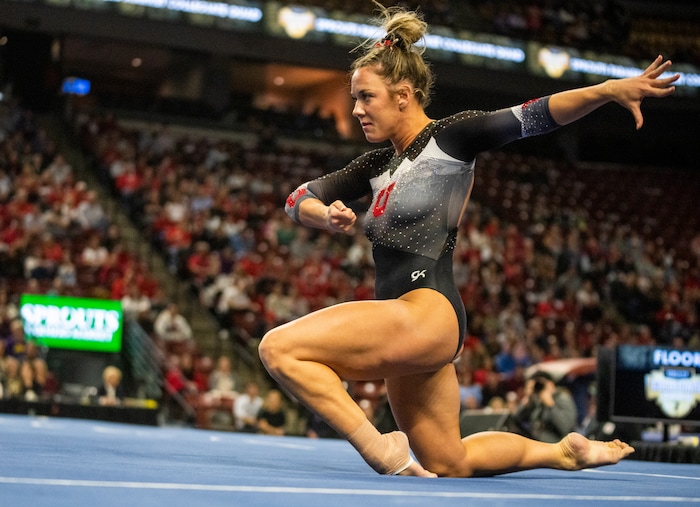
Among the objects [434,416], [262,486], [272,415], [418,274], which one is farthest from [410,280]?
[272,415]

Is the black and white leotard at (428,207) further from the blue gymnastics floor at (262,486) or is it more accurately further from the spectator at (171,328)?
the spectator at (171,328)

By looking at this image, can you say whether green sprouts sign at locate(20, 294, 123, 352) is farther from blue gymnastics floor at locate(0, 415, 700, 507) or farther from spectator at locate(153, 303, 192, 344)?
blue gymnastics floor at locate(0, 415, 700, 507)

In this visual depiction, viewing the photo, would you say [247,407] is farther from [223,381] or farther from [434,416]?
[434,416]

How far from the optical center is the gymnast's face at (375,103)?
13.4 feet

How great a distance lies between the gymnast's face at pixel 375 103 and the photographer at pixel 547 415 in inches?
225

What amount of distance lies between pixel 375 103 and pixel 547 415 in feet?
19.3

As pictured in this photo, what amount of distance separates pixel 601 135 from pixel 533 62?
564 cm

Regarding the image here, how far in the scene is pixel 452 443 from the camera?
13.2ft

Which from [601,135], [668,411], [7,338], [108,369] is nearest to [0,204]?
[7,338]

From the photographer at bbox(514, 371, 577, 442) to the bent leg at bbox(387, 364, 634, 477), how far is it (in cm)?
509

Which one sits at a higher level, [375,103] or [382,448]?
[375,103]

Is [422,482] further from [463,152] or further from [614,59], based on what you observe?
[614,59]

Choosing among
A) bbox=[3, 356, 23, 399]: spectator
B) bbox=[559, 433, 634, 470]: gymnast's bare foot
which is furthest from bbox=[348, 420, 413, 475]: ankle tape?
bbox=[3, 356, 23, 399]: spectator

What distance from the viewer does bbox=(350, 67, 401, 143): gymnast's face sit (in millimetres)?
4078
